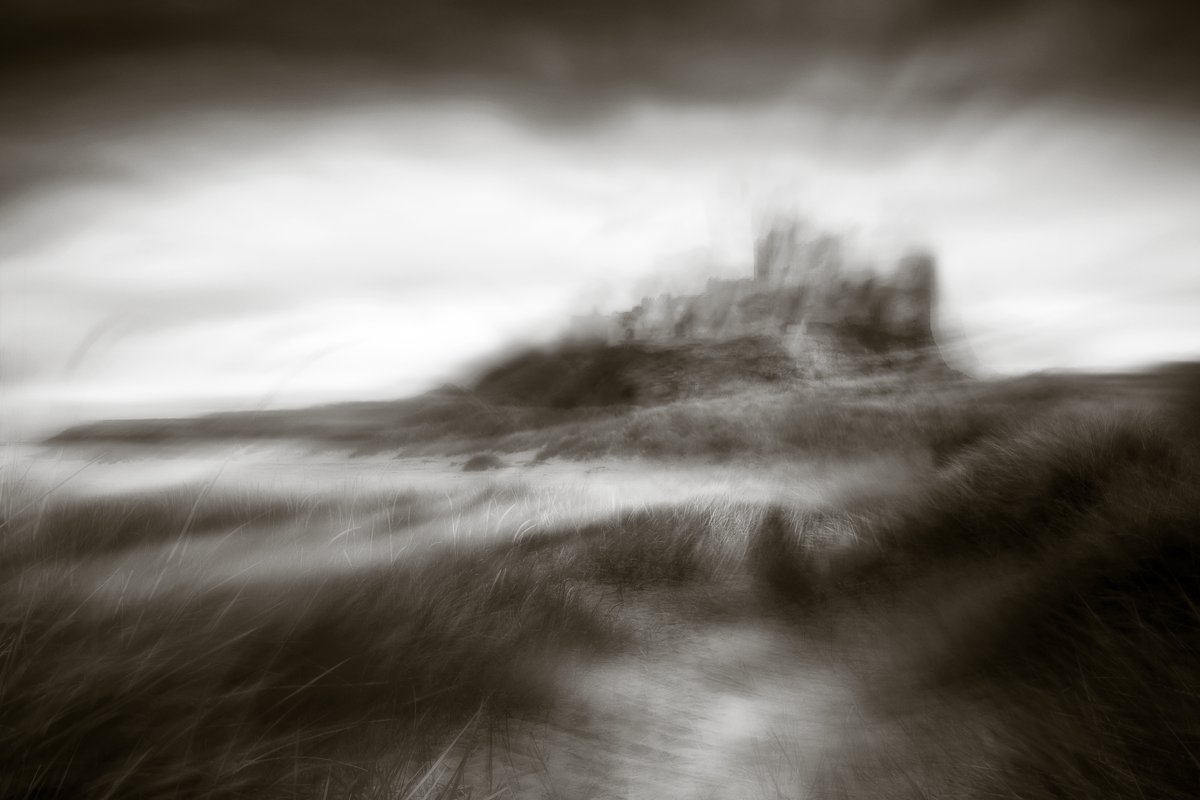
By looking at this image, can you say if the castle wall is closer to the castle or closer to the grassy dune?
the castle

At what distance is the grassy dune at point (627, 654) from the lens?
1214mm

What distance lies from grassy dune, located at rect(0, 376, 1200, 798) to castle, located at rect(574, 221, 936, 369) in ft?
46.9

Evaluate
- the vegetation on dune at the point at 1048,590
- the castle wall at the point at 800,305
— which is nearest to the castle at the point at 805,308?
the castle wall at the point at 800,305

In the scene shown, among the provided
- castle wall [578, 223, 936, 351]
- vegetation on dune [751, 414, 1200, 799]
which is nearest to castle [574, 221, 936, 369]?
castle wall [578, 223, 936, 351]

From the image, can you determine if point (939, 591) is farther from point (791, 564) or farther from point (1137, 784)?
point (1137, 784)

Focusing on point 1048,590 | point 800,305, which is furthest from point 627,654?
point 800,305

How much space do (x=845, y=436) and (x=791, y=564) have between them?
3.16 meters

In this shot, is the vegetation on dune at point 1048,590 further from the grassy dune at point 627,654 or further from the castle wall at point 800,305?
the castle wall at point 800,305

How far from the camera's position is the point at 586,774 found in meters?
1.62

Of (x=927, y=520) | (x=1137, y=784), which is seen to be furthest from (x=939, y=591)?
(x=1137, y=784)

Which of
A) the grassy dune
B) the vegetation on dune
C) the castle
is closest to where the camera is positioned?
the grassy dune

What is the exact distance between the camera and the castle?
1744cm

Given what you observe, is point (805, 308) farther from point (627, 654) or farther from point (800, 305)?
point (627, 654)

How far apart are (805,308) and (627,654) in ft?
59.5
